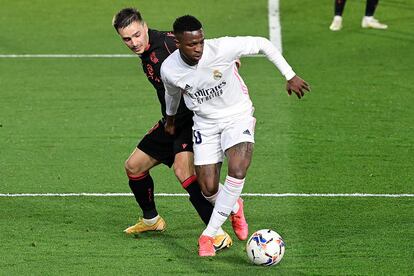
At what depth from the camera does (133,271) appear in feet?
28.2

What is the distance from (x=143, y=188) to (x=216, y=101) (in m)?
1.19

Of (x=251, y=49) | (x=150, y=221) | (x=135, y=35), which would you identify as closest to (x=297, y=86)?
(x=251, y=49)

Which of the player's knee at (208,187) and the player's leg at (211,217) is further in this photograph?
the player's knee at (208,187)

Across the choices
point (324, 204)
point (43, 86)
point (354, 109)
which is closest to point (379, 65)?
point (354, 109)

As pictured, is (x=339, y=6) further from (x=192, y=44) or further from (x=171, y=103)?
(x=192, y=44)

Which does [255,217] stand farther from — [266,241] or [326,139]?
[326,139]

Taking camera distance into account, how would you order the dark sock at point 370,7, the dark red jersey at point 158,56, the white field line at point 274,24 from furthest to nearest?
the dark sock at point 370,7
the white field line at point 274,24
the dark red jersey at point 158,56

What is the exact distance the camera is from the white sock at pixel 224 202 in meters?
8.80

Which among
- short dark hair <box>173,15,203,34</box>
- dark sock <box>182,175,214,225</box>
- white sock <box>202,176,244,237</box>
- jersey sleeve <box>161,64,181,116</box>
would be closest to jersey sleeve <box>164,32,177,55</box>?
jersey sleeve <box>161,64,181,116</box>

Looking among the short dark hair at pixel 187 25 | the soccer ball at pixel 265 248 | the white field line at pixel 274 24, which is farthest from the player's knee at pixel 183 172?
the white field line at pixel 274 24

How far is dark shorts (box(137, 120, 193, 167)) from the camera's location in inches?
364

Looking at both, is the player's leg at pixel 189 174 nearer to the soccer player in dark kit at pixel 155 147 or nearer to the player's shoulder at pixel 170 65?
the soccer player in dark kit at pixel 155 147

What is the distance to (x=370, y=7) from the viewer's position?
1803 centimetres

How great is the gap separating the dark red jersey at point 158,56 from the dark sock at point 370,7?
924 cm
